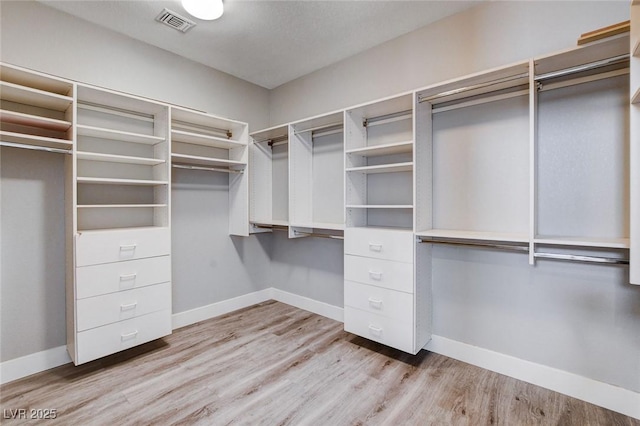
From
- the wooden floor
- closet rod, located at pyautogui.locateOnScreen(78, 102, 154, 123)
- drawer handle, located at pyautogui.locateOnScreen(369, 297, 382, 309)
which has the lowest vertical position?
the wooden floor

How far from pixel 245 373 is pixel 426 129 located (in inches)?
91.1

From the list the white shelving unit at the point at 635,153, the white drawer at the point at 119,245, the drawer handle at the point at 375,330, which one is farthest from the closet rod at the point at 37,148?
the white shelving unit at the point at 635,153

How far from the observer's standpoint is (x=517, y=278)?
2.08 m

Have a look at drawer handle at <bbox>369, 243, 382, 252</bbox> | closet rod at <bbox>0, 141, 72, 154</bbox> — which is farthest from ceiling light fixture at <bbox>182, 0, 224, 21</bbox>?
drawer handle at <bbox>369, 243, 382, 252</bbox>

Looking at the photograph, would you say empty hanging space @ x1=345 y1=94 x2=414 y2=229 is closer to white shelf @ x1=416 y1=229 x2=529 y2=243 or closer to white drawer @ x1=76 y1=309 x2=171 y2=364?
white shelf @ x1=416 y1=229 x2=529 y2=243

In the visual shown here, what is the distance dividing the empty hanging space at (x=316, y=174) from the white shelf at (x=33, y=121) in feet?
5.91

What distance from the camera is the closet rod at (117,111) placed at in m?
2.39

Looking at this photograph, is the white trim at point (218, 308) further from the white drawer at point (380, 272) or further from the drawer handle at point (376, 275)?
the drawer handle at point (376, 275)

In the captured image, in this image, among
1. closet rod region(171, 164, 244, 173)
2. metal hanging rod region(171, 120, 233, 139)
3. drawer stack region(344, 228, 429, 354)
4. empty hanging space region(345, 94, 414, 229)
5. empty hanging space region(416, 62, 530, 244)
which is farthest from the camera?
metal hanging rod region(171, 120, 233, 139)

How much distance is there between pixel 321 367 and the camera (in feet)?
7.41

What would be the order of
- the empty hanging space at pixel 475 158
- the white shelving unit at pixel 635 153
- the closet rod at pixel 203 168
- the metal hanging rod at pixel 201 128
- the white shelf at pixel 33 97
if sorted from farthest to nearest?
the metal hanging rod at pixel 201 128
the closet rod at pixel 203 168
the empty hanging space at pixel 475 158
the white shelf at pixel 33 97
the white shelving unit at pixel 635 153

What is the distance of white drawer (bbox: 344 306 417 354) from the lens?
2.20 meters

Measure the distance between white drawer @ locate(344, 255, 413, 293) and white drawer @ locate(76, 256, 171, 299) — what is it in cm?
154

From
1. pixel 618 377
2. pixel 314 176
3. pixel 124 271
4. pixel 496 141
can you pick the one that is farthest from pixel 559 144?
pixel 124 271
